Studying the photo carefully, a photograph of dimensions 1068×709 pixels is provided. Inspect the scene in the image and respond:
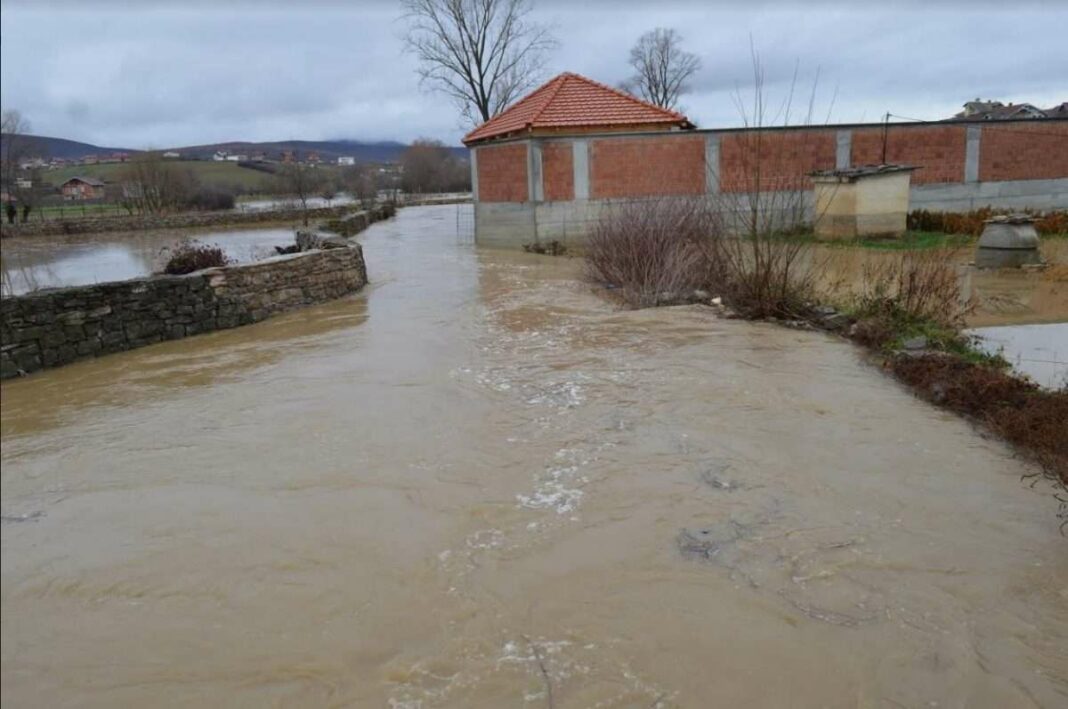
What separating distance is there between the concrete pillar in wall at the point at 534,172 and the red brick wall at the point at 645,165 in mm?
1447

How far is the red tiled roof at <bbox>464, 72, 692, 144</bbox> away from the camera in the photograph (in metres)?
22.1

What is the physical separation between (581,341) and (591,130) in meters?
13.7

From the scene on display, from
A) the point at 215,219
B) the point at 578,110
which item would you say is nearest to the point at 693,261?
the point at 578,110

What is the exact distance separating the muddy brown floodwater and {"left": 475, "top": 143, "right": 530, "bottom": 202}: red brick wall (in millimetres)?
14196

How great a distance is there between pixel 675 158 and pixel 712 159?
1.18 m

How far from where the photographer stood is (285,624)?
384 centimetres

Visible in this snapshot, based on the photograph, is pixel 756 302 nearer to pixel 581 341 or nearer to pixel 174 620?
pixel 581 341

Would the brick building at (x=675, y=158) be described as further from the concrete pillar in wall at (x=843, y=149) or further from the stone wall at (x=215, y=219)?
the stone wall at (x=215, y=219)

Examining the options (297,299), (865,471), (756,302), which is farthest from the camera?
(297,299)

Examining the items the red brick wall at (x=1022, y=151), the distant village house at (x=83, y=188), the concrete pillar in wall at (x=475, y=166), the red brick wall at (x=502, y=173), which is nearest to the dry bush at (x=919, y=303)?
the distant village house at (x=83, y=188)

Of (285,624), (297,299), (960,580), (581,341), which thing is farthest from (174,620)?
(297,299)

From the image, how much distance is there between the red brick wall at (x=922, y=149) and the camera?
72.3 feet

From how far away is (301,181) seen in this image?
145 feet

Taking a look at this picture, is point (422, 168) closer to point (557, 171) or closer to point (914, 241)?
point (557, 171)
